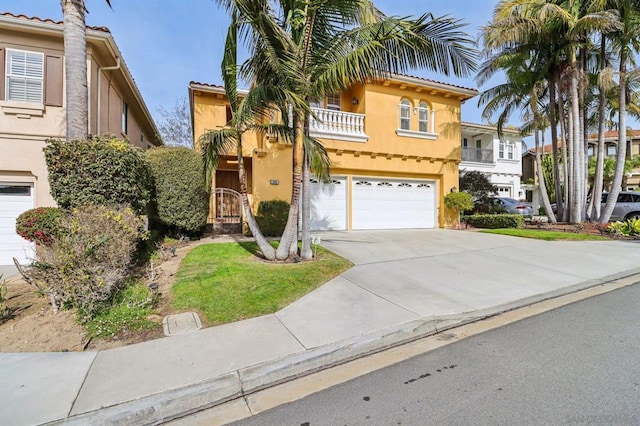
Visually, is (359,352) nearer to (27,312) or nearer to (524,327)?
(524,327)

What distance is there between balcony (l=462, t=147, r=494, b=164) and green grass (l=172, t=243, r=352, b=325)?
2206cm

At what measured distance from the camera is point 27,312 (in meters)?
4.74

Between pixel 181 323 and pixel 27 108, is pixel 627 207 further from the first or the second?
pixel 27 108

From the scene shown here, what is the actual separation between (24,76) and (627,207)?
25.0m

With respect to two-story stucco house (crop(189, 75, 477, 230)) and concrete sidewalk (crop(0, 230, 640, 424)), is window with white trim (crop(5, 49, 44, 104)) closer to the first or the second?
two-story stucco house (crop(189, 75, 477, 230))

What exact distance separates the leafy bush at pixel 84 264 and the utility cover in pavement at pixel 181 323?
106 centimetres

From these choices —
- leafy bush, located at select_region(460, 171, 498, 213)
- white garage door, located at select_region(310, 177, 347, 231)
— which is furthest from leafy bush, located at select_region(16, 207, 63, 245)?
leafy bush, located at select_region(460, 171, 498, 213)

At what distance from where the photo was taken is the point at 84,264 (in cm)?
455

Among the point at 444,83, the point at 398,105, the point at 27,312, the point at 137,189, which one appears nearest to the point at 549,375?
the point at 27,312

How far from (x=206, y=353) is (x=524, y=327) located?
13.6ft

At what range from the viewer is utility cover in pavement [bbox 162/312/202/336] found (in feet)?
13.6

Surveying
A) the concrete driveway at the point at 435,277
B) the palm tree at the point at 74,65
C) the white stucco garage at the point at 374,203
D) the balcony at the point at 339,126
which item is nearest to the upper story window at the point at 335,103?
the balcony at the point at 339,126

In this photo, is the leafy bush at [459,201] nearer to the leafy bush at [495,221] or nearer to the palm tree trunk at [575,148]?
the leafy bush at [495,221]

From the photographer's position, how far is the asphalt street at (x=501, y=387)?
2.58 metres
